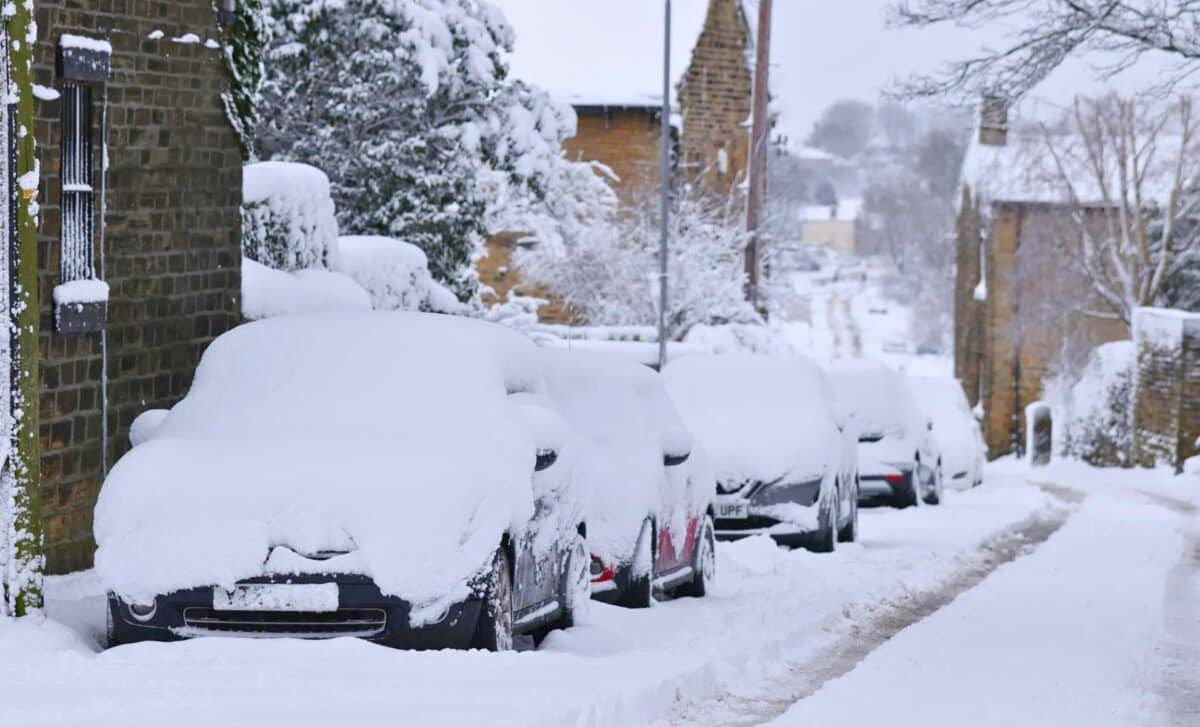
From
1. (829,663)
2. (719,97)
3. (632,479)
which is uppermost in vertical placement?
(719,97)

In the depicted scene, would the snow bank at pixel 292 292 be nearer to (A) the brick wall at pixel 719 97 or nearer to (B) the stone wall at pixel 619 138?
(B) the stone wall at pixel 619 138

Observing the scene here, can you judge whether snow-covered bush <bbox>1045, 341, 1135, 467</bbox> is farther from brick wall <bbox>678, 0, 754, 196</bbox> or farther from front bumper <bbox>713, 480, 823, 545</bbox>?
front bumper <bbox>713, 480, 823, 545</bbox>

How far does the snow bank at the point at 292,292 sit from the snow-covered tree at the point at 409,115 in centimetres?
580

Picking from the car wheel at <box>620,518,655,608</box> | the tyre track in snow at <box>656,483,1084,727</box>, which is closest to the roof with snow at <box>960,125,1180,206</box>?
the tyre track in snow at <box>656,483,1084,727</box>

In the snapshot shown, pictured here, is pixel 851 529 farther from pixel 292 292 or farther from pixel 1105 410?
pixel 1105 410

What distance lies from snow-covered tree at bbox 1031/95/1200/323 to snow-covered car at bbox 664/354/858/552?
3829cm

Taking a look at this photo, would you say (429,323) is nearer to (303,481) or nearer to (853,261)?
(303,481)

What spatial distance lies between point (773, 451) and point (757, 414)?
1.08 meters

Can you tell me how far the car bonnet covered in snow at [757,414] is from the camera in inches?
651

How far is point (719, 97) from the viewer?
157 feet

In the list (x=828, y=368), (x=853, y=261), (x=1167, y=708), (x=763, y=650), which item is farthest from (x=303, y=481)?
(x=853, y=261)

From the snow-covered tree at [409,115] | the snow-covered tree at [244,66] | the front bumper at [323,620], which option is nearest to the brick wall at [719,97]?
the snow-covered tree at [409,115]

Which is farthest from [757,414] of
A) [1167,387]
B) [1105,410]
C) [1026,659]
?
[1105,410]

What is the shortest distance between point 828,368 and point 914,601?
11.0m
